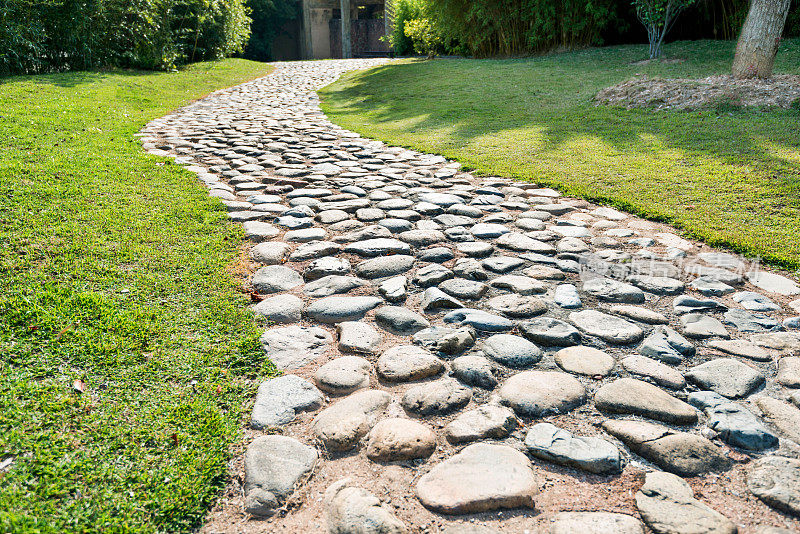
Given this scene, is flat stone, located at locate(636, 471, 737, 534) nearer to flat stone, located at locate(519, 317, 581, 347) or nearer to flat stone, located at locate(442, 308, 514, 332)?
flat stone, located at locate(519, 317, 581, 347)

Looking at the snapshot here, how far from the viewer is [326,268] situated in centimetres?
282

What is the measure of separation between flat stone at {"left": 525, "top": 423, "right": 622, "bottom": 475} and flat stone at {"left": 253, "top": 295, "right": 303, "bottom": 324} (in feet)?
3.84

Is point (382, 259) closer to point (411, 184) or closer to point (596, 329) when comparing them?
point (596, 329)

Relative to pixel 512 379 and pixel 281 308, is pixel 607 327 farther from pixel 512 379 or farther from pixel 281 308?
pixel 281 308

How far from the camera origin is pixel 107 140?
5520mm

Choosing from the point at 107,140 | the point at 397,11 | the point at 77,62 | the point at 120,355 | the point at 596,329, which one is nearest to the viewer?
the point at 120,355

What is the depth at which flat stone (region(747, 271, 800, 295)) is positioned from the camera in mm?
2604

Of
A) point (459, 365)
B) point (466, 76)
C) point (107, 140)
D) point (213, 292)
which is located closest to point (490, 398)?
point (459, 365)

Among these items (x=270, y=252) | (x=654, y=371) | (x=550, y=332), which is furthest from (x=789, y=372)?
(x=270, y=252)

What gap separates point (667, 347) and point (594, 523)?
1.01 meters

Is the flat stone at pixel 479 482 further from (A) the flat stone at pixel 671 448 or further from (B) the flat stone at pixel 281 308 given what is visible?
(B) the flat stone at pixel 281 308

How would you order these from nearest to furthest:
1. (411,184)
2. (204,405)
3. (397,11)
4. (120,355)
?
1. (204,405)
2. (120,355)
3. (411,184)
4. (397,11)

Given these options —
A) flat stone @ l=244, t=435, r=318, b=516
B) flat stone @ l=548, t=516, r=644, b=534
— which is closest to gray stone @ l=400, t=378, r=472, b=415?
flat stone @ l=244, t=435, r=318, b=516

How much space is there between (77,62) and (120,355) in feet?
37.0
